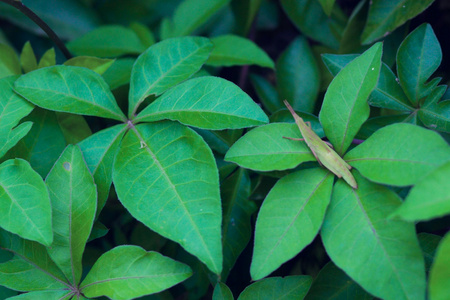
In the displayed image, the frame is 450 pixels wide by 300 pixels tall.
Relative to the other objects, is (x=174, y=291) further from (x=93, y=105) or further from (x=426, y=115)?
(x=426, y=115)

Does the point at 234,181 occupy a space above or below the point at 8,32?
below

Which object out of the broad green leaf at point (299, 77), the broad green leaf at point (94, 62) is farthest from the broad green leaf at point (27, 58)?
the broad green leaf at point (299, 77)

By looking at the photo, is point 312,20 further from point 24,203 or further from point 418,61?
point 24,203

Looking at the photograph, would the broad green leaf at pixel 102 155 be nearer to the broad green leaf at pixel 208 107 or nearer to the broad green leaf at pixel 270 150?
the broad green leaf at pixel 208 107

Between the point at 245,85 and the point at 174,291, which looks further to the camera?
the point at 245,85

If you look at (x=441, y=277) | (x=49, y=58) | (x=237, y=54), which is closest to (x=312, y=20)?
(x=237, y=54)

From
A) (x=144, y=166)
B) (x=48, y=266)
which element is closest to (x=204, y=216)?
(x=144, y=166)
